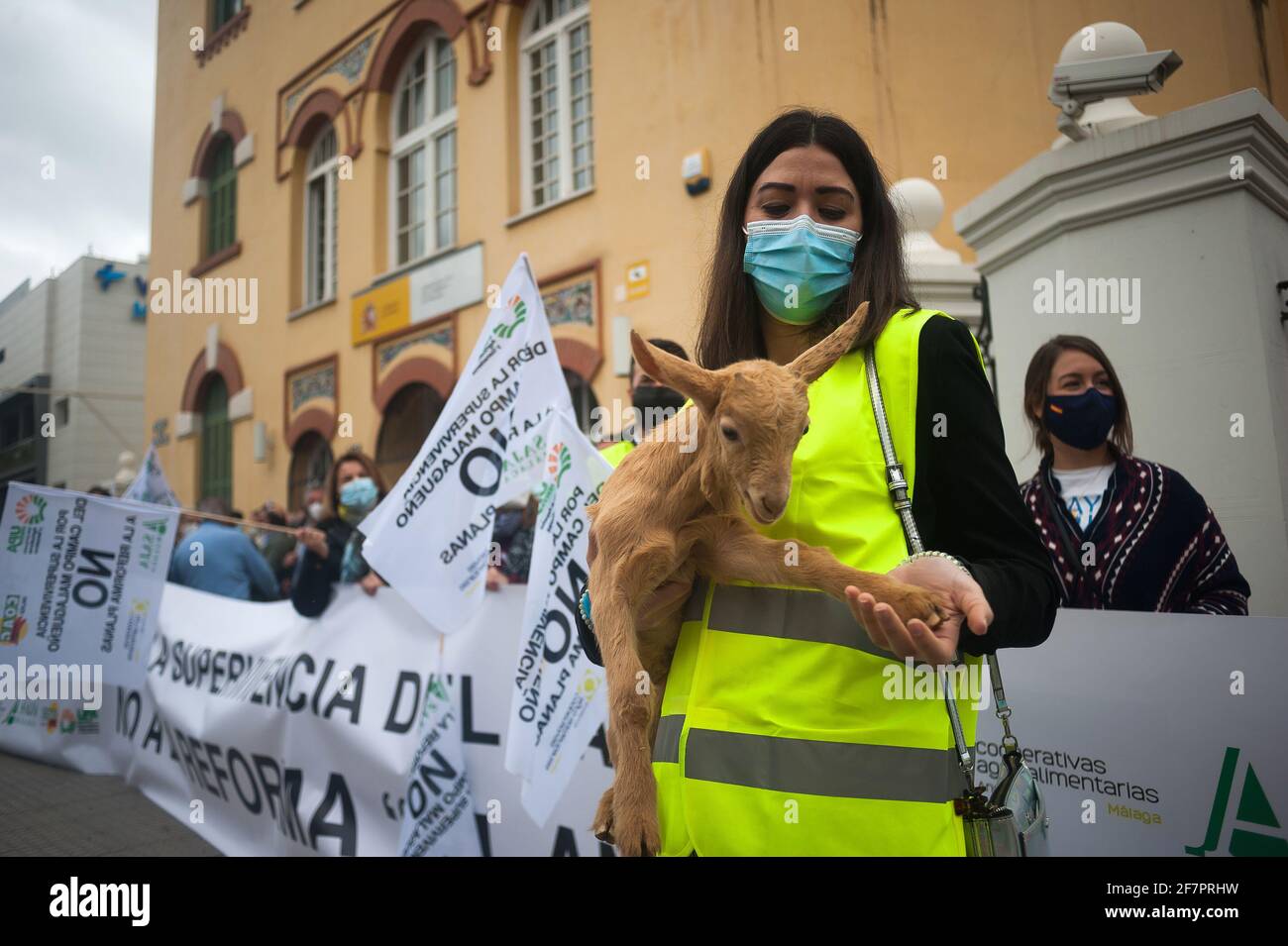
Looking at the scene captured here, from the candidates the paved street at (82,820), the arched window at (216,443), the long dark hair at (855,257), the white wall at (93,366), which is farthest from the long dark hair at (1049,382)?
the white wall at (93,366)

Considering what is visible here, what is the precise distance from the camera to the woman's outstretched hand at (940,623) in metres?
1.08

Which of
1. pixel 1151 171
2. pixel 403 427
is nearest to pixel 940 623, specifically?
pixel 1151 171

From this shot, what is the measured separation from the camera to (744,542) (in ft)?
4.33

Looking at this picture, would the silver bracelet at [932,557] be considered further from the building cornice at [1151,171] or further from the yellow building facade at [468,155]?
the building cornice at [1151,171]

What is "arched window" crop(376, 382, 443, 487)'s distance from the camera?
429 inches

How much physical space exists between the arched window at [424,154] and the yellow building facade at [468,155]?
4cm

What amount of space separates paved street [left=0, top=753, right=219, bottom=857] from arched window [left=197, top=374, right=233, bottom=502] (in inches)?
376

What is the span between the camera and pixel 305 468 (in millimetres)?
12594

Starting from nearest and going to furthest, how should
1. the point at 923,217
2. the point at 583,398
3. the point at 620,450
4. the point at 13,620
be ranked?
the point at 620,450 < the point at 13,620 < the point at 923,217 < the point at 583,398

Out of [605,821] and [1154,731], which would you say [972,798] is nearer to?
[605,821]

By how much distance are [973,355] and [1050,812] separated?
1796mm

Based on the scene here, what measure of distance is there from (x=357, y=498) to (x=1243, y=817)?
13.8 ft
